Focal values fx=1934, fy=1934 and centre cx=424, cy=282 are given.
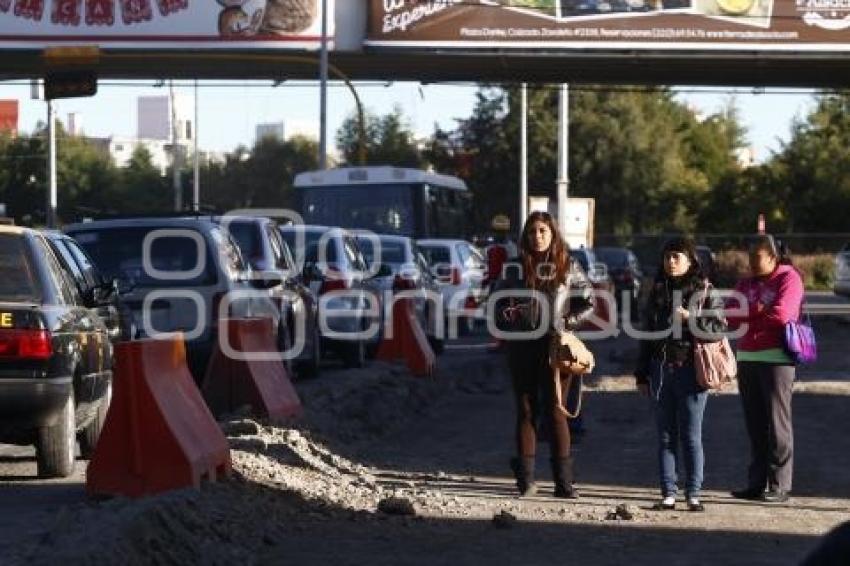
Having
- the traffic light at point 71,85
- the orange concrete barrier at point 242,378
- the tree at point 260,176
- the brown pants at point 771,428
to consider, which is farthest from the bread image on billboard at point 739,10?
the tree at point 260,176

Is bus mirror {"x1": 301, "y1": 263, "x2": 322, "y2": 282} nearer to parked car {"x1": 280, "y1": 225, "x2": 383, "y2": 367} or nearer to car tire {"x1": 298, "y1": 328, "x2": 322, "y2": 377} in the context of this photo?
parked car {"x1": 280, "y1": 225, "x2": 383, "y2": 367}

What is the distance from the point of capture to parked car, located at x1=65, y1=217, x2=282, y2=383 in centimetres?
1802

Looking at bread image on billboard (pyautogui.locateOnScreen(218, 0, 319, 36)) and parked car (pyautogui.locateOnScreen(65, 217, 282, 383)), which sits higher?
bread image on billboard (pyautogui.locateOnScreen(218, 0, 319, 36))

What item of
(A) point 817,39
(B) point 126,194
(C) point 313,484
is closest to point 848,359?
(A) point 817,39

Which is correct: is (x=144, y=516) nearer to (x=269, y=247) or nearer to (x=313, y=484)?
(x=313, y=484)

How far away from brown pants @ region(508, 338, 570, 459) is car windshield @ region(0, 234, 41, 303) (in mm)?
3166

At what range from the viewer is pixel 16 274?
12398mm

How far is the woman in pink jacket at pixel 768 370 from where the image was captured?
13.1m

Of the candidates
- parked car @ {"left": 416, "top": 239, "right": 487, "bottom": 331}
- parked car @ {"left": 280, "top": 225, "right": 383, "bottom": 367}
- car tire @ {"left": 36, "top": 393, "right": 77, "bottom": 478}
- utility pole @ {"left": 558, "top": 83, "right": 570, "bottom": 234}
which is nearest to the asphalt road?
car tire @ {"left": 36, "top": 393, "right": 77, "bottom": 478}

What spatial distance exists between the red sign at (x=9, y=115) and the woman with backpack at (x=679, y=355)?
5950cm

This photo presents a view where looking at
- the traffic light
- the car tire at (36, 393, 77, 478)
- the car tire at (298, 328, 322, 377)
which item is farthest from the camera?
the traffic light

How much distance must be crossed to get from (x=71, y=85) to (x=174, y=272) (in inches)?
637

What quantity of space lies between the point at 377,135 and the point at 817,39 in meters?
56.2

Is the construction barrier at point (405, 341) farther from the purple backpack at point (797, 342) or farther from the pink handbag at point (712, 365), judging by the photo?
the pink handbag at point (712, 365)
